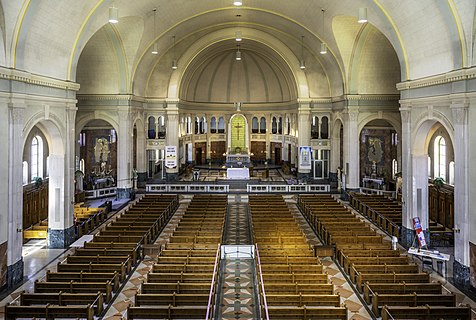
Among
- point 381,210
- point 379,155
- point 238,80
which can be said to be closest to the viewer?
point 381,210

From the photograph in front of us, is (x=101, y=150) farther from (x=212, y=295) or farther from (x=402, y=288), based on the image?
(x=402, y=288)

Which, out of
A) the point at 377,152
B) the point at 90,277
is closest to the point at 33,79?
the point at 90,277

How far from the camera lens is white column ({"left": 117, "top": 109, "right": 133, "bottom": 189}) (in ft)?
101

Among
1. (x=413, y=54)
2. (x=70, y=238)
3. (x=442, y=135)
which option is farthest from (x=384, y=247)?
(x=70, y=238)

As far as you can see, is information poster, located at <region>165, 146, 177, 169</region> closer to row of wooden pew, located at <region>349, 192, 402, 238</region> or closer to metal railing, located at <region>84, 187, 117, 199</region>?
metal railing, located at <region>84, 187, 117, 199</region>

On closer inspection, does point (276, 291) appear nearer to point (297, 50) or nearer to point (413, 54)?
point (413, 54)

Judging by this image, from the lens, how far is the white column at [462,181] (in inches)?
595

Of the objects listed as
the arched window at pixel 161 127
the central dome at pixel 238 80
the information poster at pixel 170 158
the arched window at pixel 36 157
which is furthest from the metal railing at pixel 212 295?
the central dome at pixel 238 80

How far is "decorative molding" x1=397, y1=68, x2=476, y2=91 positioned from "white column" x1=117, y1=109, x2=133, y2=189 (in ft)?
62.7

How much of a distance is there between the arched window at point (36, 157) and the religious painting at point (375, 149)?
82.3ft

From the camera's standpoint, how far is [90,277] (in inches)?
548

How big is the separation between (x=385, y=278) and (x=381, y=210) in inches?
474

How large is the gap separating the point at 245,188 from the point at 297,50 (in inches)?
528

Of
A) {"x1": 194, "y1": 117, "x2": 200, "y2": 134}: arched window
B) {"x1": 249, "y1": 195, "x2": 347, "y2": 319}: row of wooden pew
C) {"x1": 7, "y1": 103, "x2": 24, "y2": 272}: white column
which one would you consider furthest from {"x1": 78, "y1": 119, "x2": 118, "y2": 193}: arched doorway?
{"x1": 7, "y1": 103, "x2": 24, "y2": 272}: white column
